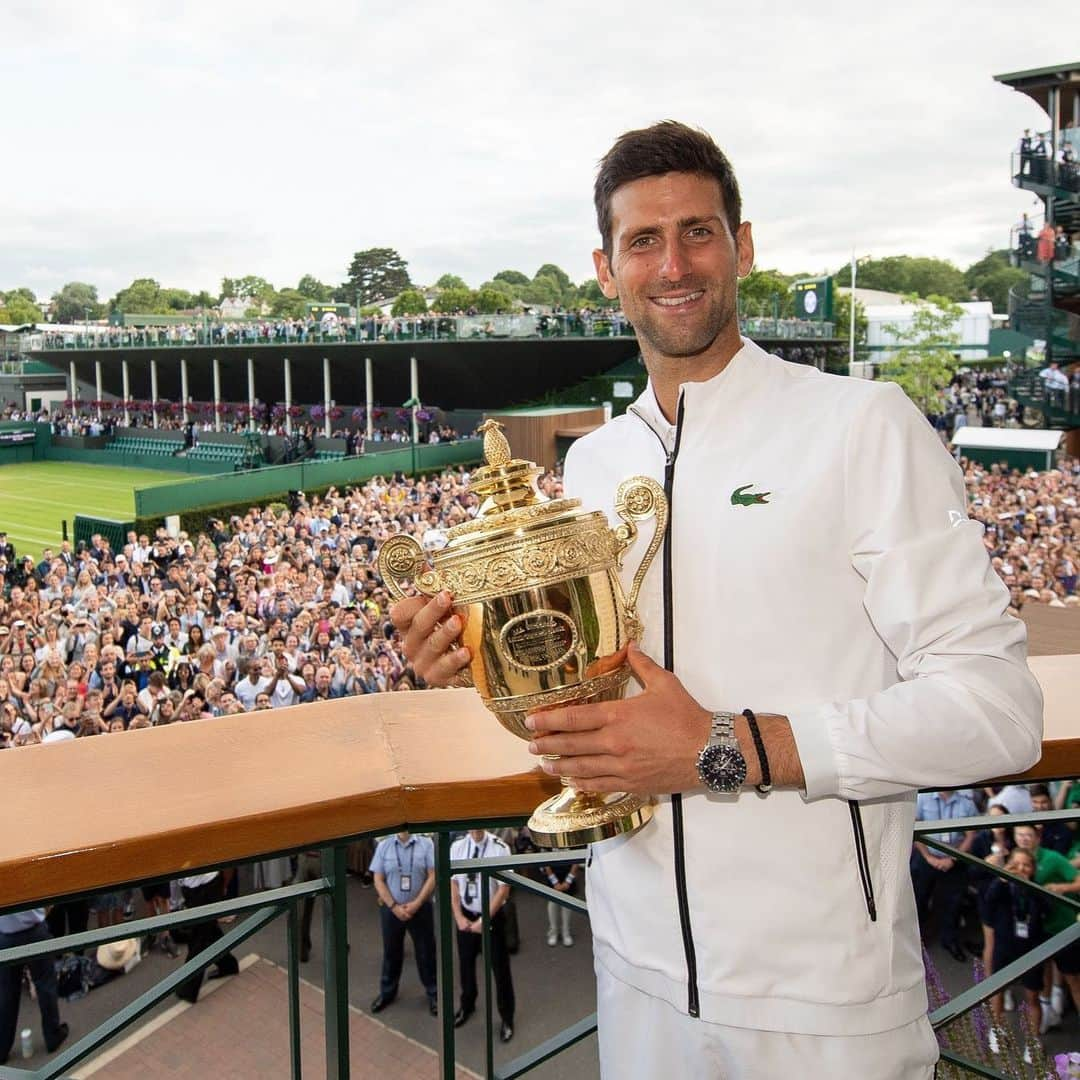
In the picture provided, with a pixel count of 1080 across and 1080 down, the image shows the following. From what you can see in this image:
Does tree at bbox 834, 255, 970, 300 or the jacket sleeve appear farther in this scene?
tree at bbox 834, 255, 970, 300

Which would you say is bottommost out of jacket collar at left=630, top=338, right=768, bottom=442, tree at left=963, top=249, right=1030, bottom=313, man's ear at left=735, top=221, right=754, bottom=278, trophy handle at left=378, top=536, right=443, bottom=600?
trophy handle at left=378, top=536, right=443, bottom=600

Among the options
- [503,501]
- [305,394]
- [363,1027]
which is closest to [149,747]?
[503,501]

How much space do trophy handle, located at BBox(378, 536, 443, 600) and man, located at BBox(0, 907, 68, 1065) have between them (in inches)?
187

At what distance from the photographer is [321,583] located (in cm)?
1440

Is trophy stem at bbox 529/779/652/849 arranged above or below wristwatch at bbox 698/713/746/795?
below

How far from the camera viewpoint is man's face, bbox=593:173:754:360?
1.62 meters

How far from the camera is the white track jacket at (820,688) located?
1229 millimetres

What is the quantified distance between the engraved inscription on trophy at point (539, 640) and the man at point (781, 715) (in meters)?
0.09

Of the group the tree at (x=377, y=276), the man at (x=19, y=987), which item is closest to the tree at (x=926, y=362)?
the man at (x=19, y=987)

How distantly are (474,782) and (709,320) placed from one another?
77 cm

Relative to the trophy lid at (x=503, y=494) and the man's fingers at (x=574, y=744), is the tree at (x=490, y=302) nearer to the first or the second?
the trophy lid at (x=503, y=494)

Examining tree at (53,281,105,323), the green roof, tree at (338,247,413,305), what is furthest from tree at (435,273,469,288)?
the green roof

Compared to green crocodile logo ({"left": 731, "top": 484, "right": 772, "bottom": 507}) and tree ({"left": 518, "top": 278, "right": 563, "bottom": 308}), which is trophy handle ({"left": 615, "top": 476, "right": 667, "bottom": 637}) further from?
tree ({"left": 518, "top": 278, "right": 563, "bottom": 308})

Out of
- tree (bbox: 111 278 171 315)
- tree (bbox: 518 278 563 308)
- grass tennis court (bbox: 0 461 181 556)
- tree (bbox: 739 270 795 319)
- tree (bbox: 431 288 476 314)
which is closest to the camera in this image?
grass tennis court (bbox: 0 461 181 556)
